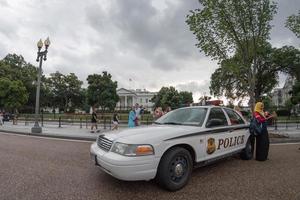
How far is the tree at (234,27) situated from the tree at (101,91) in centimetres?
4422

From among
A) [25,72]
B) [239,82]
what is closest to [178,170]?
[239,82]

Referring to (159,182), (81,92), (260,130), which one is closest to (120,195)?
(159,182)

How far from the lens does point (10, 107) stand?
40.4 m

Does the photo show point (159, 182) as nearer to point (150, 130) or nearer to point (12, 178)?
point (150, 130)

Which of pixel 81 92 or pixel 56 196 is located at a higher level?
pixel 81 92

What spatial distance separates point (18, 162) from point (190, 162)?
4.77m

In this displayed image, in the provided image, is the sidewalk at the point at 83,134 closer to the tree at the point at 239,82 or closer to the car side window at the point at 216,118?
the car side window at the point at 216,118

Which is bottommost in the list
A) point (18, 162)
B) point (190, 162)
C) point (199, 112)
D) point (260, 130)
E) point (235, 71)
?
point (18, 162)

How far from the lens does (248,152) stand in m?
6.44

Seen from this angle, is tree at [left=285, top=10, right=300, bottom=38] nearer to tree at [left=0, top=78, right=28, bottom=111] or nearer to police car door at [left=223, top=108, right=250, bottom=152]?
police car door at [left=223, top=108, right=250, bottom=152]

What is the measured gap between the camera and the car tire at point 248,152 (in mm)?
6340

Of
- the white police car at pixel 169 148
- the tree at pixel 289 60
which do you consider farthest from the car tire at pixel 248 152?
the tree at pixel 289 60

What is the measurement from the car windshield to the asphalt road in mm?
1161

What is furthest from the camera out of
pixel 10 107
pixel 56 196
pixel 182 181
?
pixel 10 107
